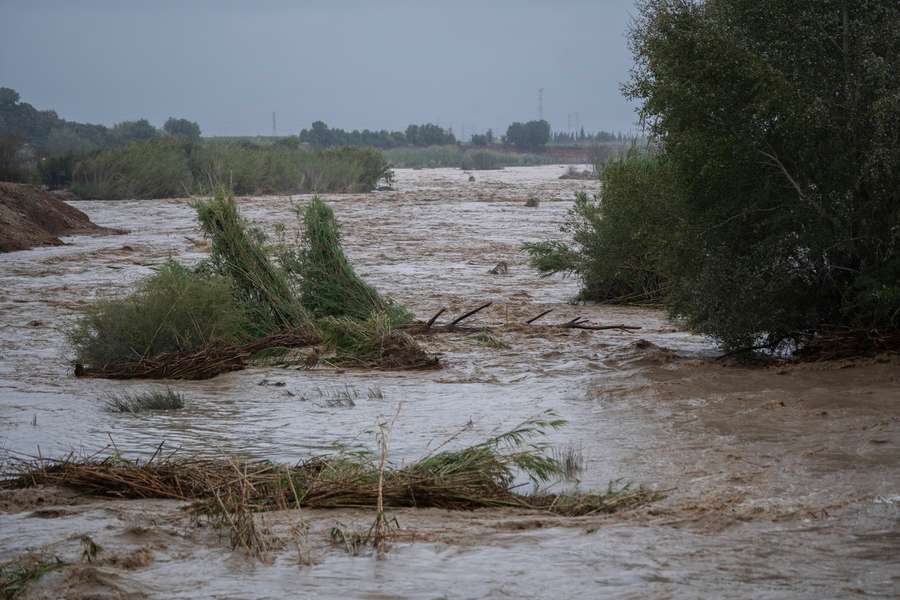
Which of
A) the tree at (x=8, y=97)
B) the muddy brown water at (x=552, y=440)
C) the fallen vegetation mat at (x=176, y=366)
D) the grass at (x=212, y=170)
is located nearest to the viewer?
the muddy brown water at (x=552, y=440)

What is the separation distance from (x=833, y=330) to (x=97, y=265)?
1747 cm

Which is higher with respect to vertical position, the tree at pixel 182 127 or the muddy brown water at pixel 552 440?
the tree at pixel 182 127

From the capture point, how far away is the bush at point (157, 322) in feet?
44.4

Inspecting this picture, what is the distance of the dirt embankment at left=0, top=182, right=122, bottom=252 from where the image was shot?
96.1 ft

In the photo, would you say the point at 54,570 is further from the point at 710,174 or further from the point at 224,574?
the point at 710,174

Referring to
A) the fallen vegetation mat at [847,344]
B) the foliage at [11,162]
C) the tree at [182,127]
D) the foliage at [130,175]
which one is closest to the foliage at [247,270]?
the fallen vegetation mat at [847,344]

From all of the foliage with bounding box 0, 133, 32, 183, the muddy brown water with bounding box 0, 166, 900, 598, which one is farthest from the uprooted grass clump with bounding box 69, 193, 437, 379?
the foliage with bounding box 0, 133, 32, 183

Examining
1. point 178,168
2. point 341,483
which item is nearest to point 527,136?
point 178,168

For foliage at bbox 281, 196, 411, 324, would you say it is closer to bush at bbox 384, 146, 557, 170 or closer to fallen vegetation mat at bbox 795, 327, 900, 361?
fallen vegetation mat at bbox 795, 327, 900, 361

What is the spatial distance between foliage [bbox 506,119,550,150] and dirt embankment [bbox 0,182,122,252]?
316 ft

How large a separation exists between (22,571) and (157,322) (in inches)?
315

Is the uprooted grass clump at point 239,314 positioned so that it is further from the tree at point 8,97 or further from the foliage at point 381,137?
the foliage at point 381,137

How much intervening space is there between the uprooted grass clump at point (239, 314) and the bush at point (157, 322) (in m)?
0.01

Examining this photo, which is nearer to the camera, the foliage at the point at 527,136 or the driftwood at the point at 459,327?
the driftwood at the point at 459,327
